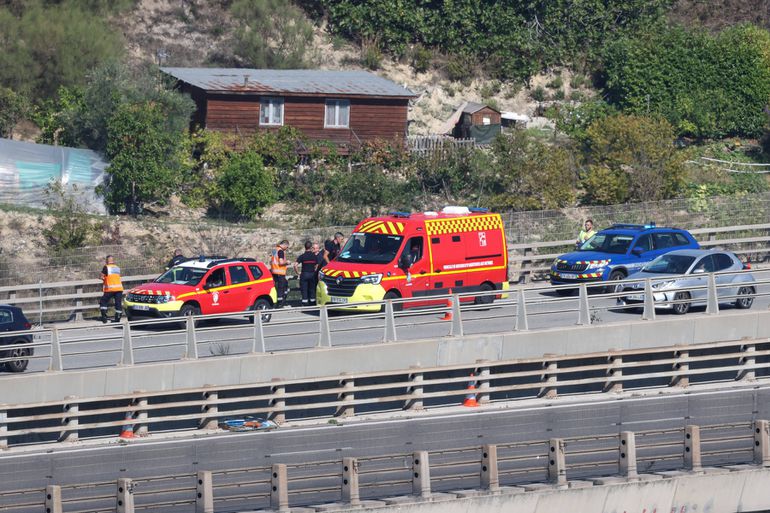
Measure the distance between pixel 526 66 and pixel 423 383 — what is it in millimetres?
33776

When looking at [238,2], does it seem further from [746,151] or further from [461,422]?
[461,422]

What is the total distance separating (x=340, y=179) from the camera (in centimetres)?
4600

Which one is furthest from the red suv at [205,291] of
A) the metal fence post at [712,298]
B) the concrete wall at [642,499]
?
the concrete wall at [642,499]

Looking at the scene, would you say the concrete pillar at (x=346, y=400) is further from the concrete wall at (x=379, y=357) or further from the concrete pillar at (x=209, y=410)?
the concrete pillar at (x=209, y=410)

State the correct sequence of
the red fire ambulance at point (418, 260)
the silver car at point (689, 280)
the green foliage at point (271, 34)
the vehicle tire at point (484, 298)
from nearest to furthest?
the silver car at point (689, 280), the red fire ambulance at point (418, 260), the vehicle tire at point (484, 298), the green foliage at point (271, 34)

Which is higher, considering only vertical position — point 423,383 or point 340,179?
point 340,179

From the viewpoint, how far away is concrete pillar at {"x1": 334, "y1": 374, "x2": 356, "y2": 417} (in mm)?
26328

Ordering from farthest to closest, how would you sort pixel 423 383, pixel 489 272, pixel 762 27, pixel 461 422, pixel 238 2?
pixel 762 27
pixel 238 2
pixel 489 272
pixel 423 383
pixel 461 422

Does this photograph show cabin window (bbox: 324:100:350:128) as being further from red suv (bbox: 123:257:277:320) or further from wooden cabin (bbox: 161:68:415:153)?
→ red suv (bbox: 123:257:277:320)

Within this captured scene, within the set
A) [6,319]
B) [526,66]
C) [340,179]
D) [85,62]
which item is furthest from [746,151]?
[6,319]

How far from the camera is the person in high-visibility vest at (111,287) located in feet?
103

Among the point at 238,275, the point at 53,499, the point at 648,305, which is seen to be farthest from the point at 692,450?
the point at 238,275

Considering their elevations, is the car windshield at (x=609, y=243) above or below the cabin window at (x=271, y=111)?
below

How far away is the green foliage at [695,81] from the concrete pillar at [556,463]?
1455 inches
